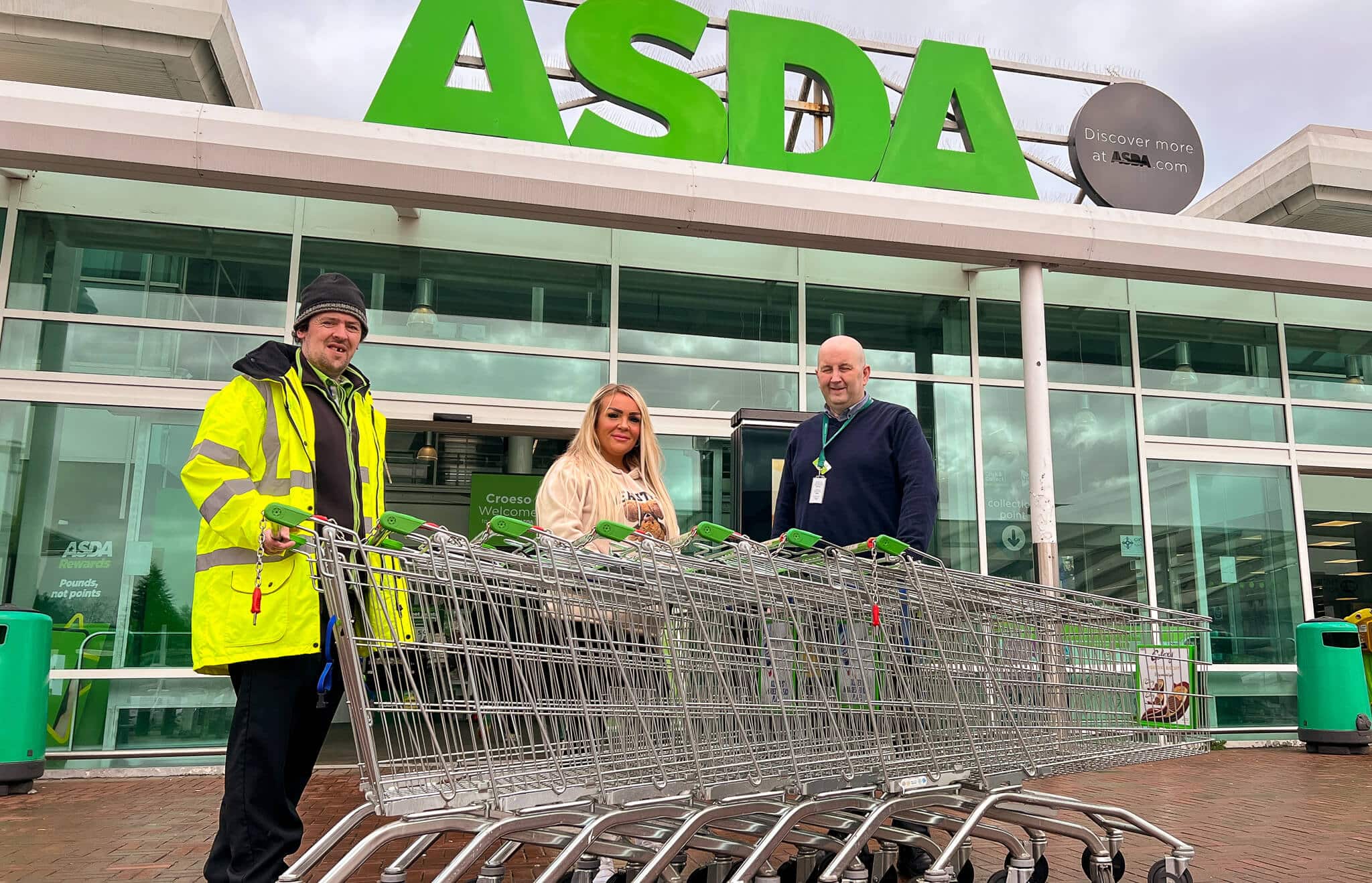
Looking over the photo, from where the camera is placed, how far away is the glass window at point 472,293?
8.09 meters

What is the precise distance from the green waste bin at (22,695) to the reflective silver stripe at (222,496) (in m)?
4.18

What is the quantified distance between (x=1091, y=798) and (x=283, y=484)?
5049mm

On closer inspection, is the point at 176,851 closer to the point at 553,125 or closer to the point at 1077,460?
the point at 553,125

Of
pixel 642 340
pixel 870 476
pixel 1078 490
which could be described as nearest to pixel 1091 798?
pixel 870 476

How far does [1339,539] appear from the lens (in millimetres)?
10414

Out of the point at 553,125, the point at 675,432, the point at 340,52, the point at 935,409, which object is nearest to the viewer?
the point at 553,125

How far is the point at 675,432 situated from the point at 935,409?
2369 millimetres

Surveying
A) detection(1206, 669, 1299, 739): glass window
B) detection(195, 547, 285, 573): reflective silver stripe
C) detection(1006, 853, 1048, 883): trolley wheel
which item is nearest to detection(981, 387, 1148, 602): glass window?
detection(1206, 669, 1299, 739): glass window

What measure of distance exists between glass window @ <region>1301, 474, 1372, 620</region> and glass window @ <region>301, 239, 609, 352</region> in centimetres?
729

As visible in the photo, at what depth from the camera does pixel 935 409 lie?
8961 millimetres

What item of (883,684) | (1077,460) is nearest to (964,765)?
(883,684)

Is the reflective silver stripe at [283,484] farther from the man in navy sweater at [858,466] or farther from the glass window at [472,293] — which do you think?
the glass window at [472,293]

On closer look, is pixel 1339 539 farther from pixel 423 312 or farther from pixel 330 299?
pixel 330 299

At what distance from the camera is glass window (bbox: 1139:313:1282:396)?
377 inches
